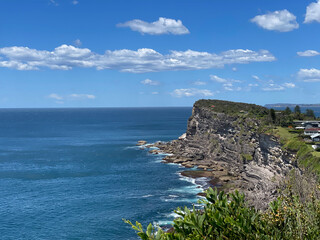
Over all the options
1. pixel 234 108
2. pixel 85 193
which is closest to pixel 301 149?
pixel 85 193

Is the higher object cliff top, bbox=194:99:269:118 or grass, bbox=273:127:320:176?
cliff top, bbox=194:99:269:118

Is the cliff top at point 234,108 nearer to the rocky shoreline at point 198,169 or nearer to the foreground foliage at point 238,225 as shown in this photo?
the rocky shoreline at point 198,169

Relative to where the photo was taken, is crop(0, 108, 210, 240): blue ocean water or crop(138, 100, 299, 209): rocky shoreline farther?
crop(138, 100, 299, 209): rocky shoreline

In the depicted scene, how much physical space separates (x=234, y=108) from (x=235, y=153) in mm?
27168

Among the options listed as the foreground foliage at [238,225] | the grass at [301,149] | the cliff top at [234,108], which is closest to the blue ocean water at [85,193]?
the grass at [301,149]

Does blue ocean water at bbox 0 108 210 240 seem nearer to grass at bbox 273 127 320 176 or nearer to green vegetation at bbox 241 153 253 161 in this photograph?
green vegetation at bbox 241 153 253 161

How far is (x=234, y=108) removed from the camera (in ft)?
369

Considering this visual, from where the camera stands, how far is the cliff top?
10084 cm

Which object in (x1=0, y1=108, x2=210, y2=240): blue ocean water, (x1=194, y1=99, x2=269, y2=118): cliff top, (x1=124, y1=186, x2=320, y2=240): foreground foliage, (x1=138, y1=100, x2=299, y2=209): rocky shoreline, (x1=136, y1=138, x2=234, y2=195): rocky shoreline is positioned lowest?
(x1=0, y1=108, x2=210, y2=240): blue ocean water

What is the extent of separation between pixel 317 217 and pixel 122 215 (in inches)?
1781

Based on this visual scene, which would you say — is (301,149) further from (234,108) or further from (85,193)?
(234,108)

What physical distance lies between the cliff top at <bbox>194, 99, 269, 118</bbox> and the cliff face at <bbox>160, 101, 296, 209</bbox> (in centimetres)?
129

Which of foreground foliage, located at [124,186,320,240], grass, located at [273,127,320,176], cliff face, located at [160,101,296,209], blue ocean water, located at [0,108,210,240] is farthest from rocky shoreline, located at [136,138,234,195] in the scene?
foreground foliage, located at [124,186,320,240]

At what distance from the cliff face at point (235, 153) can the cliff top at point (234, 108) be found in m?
1.29
